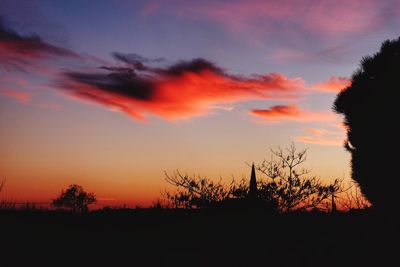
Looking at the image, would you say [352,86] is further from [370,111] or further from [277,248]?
[277,248]

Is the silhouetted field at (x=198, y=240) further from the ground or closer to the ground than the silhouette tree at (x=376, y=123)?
closer to the ground

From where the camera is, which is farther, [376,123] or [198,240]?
[376,123]

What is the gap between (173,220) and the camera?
1445 cm

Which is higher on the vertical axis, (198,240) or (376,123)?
(376,123)

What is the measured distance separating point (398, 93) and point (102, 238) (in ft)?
33.2

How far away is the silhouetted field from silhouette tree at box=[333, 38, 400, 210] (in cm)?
92

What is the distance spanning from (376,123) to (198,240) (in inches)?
278

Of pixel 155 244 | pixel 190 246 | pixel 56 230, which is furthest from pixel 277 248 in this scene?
pixel 56 230

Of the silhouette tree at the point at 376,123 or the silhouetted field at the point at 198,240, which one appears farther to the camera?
the silhouette tree at the point at 376,123

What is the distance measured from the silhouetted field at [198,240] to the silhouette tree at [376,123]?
92cm

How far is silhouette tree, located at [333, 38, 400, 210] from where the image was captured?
44.1ft

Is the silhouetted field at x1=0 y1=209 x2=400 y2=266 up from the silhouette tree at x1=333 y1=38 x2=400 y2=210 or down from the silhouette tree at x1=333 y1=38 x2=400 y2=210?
down

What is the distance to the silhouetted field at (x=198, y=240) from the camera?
927 centimetres

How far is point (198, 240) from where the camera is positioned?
11.4 meters
